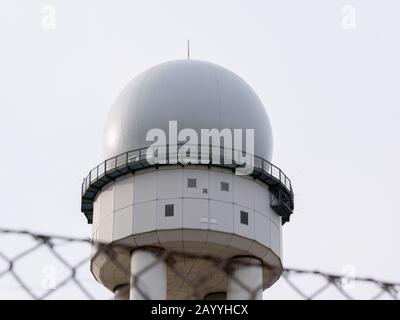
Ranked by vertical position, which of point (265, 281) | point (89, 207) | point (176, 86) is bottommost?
point (265, 281)

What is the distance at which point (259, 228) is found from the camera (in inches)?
2343

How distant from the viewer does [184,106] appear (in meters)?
59.6

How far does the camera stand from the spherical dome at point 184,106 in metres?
59.5

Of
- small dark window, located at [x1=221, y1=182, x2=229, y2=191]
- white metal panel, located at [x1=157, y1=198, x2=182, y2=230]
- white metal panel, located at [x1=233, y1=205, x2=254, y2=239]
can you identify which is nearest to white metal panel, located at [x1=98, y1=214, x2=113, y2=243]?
white metal panel, located at [x1=157, y1=198, x2=182, y2=230]

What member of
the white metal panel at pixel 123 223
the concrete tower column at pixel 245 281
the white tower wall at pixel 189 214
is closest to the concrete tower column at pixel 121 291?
the white tower wall at pixel 189 214

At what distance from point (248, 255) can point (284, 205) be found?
4.35 meters

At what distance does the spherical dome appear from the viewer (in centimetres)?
5950

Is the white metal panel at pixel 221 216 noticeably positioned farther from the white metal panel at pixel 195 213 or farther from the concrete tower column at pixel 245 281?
the concrete tower column at pixel 245 281

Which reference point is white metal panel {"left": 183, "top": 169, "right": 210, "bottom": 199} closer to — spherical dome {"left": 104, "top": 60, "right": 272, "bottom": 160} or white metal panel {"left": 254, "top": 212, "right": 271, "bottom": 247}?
spherical dome {"left": 104, "top": 60, "right": 272, "bottom": 160}
